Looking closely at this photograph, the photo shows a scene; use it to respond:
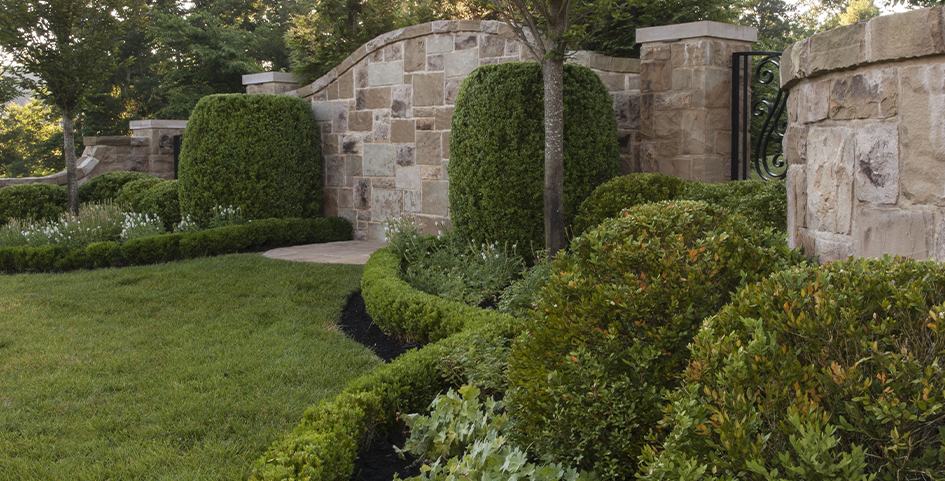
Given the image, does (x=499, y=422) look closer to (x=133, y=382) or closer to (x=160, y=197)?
(x=133, y=382)

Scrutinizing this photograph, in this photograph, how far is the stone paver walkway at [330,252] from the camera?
8.53m

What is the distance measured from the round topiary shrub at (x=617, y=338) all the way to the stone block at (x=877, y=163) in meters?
0.42

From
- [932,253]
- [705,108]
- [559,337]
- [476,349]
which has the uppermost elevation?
[705,108]

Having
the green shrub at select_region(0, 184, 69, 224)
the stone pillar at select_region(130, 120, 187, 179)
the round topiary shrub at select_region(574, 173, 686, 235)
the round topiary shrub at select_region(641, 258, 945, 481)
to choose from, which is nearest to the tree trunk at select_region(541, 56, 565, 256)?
the round topiary shrub at select_region(574, 173, 686, 235)

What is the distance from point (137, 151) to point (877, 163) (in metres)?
13.5

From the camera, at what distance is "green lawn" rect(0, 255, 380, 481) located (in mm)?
3615

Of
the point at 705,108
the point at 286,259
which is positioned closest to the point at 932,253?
the point at 705,108

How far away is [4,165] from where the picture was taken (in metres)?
23.9

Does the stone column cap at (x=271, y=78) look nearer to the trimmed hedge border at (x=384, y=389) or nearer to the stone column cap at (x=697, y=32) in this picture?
the stone column cap at (x=697, y=32)

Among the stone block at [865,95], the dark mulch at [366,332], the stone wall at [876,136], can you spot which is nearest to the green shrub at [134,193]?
the dark mulch at [366,332]

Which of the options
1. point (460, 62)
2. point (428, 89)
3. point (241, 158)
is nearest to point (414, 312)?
point (460, 62)

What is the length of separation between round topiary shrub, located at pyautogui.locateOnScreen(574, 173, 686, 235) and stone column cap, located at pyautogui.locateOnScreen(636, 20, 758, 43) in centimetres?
153

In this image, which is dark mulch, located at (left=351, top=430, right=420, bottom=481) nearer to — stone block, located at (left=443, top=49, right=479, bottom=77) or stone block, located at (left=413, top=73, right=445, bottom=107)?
stone block, located at (left=443, top=49, right=479, bottom=77)

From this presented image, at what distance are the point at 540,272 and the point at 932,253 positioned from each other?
10.4 ft
